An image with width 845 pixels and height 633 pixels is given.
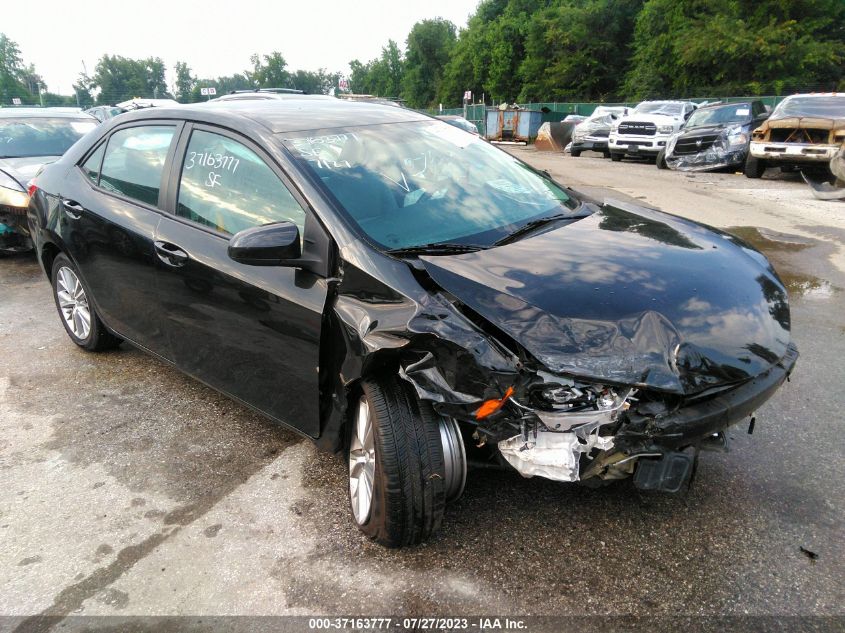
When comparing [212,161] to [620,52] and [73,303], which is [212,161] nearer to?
[73,303]

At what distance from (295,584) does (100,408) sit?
2131 mm

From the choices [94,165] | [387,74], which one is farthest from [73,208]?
[387,74]

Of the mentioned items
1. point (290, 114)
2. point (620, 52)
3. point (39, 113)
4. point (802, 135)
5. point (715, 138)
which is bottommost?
point (715, 138)

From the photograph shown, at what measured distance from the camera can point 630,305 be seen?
2.31 meters

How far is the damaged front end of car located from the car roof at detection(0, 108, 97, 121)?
8016 mm

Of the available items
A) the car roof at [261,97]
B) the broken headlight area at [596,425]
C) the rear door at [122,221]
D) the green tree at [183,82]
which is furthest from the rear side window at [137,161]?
the green tree at [183,82]

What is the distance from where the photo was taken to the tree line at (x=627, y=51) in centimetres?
3197

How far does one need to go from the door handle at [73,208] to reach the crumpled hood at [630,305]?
2691mm

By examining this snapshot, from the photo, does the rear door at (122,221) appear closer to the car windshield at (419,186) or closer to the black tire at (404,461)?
the car windshield at (419,186)

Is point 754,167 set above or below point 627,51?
below

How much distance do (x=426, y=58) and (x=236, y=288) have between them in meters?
91.6

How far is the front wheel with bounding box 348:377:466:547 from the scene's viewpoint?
92.2 inches

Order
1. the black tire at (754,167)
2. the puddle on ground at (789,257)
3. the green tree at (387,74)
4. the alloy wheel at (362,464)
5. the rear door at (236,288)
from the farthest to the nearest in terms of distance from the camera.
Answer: the green tree at (387,74), the black tire at (754,167), the puddle on ground at (789,257), the rear door at (236,288), the alloy wheel at (362,464)

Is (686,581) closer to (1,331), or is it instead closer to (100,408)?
(100,408)
